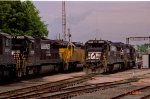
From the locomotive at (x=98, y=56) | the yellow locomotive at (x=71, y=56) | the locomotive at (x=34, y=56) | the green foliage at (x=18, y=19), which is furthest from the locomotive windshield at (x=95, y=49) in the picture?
the green foliage at (x=18, y=19)

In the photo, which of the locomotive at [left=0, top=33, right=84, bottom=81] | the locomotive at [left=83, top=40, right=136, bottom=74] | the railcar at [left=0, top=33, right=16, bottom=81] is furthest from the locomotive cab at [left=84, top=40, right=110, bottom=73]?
the railcar at [left=0, top=33, right=16, bottom=81]

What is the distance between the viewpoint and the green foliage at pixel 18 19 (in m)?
58.4

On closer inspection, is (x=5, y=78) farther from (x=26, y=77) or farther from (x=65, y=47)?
(x=65, y=47)

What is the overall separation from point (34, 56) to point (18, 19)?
25.9m

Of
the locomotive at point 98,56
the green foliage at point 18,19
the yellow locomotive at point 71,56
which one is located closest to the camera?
the locomotive at point 98,56

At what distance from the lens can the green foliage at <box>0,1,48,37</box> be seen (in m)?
58.4

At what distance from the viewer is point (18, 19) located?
6028 centimetres

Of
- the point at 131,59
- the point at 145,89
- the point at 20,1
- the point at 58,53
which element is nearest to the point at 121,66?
the point at 131,59

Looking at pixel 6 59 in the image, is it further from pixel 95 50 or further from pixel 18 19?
pixel 18 19

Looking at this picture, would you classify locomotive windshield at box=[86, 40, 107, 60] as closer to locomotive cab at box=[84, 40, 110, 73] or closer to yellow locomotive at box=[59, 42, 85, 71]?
locomotive cab at box=[84, 40, 110, 73]

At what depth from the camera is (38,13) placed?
2689 inches

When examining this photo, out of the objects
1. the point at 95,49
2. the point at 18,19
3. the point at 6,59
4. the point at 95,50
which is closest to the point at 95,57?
the point at 95,50

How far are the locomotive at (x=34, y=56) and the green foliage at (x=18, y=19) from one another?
13231 millimetres

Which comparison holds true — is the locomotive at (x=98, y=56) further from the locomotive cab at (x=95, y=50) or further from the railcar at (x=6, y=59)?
the railcar at (x=6, y=59)
